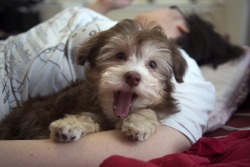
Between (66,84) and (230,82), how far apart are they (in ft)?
3.83

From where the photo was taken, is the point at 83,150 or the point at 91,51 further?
the point at 91,51

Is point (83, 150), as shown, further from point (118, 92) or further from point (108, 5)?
point (108, 5)

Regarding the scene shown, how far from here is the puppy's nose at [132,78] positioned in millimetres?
1401

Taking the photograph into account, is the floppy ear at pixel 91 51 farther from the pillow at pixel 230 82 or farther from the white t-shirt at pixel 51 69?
the pillow at pixel 230 82

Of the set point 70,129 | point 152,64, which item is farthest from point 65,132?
point 152,64


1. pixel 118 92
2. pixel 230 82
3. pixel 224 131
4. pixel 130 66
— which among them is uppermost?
pixel 130 66

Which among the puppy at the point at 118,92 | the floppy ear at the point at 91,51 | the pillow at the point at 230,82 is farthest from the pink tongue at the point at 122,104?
the pillow at the point at 230,82

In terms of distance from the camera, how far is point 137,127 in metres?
1.36

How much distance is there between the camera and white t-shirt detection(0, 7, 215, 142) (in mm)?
1795

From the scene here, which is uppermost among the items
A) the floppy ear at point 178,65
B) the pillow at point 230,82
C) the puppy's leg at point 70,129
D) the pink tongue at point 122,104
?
the floppy ear at point 178,65

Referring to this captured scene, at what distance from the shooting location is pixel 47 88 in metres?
1.99

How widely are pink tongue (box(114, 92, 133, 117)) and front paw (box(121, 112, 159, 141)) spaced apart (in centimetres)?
6

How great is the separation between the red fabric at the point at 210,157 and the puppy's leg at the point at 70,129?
0.26 m

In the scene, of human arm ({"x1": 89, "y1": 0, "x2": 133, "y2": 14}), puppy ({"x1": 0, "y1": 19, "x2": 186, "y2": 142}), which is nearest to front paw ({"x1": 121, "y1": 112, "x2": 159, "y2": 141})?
puppy ({"x1": 0, "y1": 19, "x2": 186, "y2": 142})
